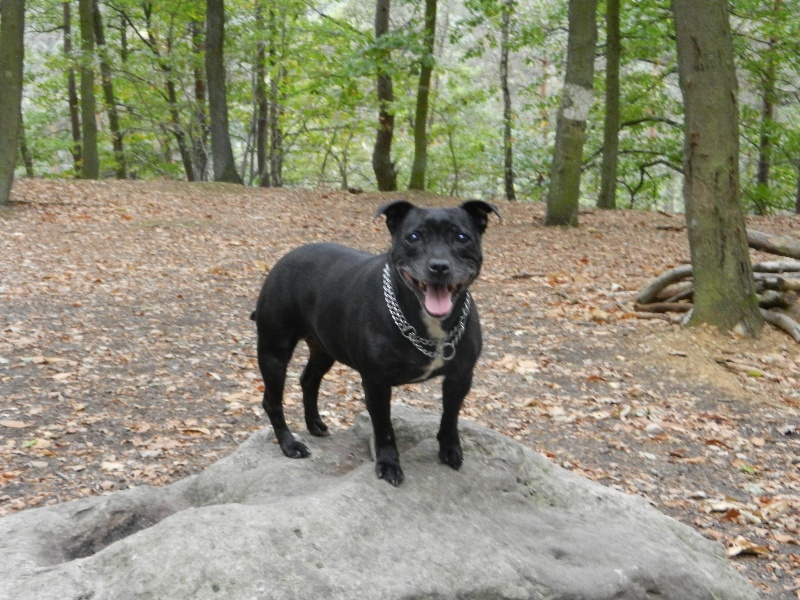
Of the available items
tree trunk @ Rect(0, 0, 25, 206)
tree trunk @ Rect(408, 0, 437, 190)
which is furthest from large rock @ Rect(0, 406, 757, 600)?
tree trunk @ Rect(408, 0, 437, 190)

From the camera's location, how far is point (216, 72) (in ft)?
64.8

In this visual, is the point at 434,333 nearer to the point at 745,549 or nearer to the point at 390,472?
the point at 390,472

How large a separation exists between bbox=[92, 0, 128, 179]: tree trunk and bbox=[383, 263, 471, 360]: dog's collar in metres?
17.9

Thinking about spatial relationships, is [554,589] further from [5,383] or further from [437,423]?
[5,383]

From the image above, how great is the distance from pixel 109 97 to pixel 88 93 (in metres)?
4.69

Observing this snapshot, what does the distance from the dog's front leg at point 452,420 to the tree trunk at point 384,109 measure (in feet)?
44.3

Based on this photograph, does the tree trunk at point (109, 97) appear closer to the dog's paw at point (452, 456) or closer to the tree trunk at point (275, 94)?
the tree trunk at point (275, 94)

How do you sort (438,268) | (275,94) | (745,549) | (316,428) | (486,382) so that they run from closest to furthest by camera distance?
(438,268)
(316,428)
(745,549)
(486,382)
(275,94)

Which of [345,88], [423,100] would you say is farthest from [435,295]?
[345,88]

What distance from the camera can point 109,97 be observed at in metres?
24.7

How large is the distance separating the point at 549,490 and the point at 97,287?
7.67 m

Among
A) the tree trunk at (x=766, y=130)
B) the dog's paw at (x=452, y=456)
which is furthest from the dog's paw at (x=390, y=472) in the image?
the tree trunk at (x=766, y=130)

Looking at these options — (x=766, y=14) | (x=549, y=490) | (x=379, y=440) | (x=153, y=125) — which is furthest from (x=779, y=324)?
(x=153, y=125)

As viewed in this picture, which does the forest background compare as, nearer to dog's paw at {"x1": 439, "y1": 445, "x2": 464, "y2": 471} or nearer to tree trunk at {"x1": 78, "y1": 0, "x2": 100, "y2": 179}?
tree trunk at {"x1": 78, "y1": 0, "x2": 100, "y2": 179}
